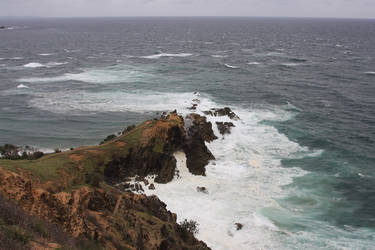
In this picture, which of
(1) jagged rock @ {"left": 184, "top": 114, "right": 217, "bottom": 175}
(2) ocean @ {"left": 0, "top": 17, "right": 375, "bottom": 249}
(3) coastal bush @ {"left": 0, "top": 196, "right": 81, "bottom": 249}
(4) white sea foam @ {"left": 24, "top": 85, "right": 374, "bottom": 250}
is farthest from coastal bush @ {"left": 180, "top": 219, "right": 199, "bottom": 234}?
(3) coastal bush @ {"left": 0, "top": 196, "right": 81, "bottom": 249}

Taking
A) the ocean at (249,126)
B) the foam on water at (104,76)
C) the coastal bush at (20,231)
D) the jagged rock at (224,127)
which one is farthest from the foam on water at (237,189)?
the foam on water at (104,76)

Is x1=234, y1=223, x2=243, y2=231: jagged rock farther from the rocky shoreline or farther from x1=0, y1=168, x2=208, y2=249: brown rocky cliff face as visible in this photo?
x1=0, y1=168, x2=208, y2=249: brown rocky cliff face

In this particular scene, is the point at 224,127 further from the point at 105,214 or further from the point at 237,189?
the point at 105,214

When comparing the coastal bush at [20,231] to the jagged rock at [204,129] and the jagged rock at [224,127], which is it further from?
the jagged rock at [224,127]

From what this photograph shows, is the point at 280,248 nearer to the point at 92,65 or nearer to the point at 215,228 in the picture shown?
the point at 215,228

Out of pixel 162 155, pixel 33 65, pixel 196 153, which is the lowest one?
pixel 196 153

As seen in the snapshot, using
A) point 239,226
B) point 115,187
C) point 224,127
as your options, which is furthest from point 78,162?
point 224,127
